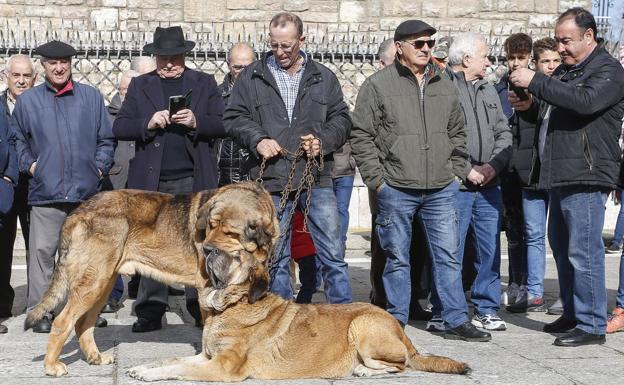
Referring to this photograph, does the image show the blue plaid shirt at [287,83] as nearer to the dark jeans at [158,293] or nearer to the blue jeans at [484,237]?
the dark jeans at [158,293]

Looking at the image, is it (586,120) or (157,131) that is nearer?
(586,120)

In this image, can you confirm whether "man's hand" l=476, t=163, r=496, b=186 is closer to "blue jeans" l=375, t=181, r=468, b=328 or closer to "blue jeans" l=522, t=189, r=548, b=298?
"blue jeans" l=375, t=181, r=468, b=328

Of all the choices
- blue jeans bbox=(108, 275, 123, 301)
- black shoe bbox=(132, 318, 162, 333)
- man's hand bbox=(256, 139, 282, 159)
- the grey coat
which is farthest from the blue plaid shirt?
blue jeans bbox=(108, 275, 123, 301)

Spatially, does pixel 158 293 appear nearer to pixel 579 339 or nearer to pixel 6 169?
pixel 6 169

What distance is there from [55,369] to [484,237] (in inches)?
145

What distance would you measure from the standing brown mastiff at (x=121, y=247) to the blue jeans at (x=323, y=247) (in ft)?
2.46

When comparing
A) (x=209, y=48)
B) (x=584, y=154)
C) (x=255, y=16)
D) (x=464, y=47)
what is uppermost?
(x=255, y=16)

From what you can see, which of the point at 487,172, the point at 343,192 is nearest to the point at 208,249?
the point at 487,172

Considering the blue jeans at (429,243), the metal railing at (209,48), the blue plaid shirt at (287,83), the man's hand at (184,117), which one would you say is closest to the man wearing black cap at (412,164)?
the blue jeans at (429,243)

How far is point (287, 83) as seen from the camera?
7.15 metres

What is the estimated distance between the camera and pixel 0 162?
300 inches

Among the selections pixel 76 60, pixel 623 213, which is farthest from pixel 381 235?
pixel 76 60

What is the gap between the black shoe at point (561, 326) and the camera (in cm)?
766

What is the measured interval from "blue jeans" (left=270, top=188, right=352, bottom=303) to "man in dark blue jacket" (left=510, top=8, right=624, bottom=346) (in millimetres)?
1595
